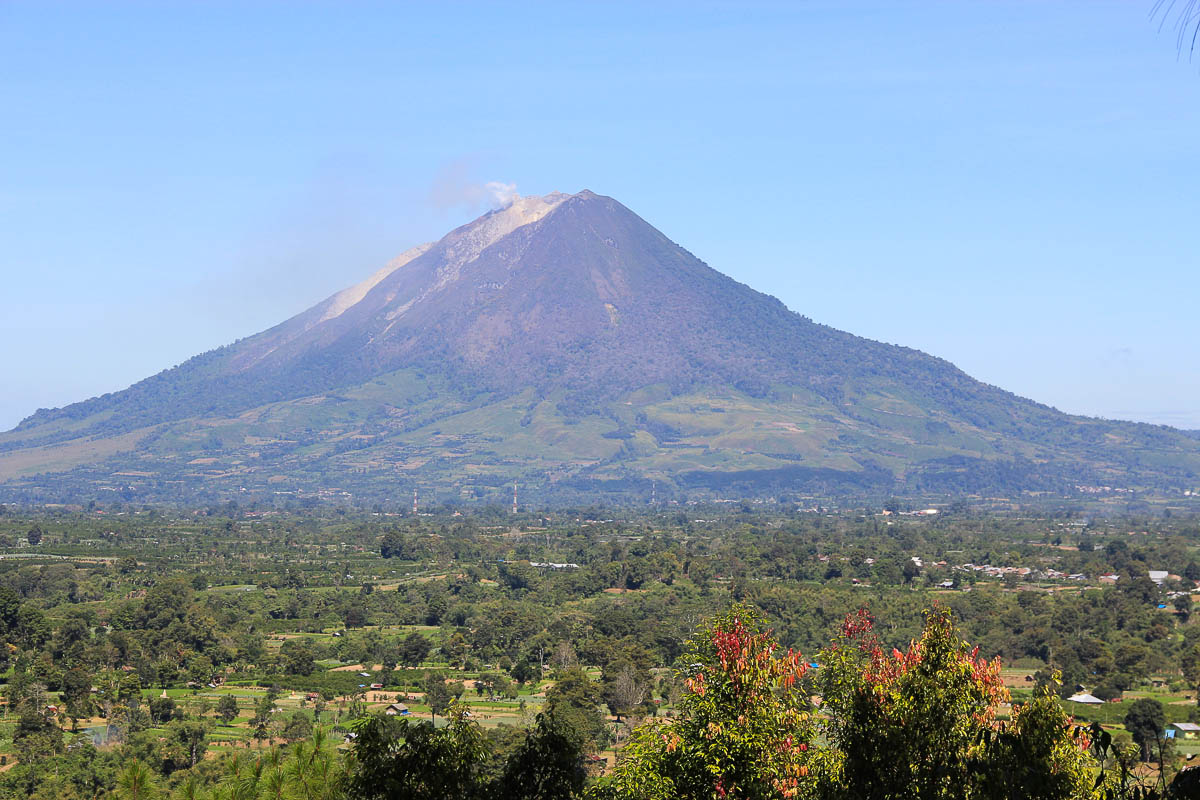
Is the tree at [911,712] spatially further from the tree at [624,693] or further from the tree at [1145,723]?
the tree at [624,693]

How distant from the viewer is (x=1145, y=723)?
48500 mm

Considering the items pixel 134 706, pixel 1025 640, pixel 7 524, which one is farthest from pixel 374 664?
pixel 7 524

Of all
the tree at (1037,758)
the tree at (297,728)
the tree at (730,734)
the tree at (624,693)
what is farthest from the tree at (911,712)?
the tree at (624,693)

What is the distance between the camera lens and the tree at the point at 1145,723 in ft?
156

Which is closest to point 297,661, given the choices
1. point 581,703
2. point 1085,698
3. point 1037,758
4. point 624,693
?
point 581,703

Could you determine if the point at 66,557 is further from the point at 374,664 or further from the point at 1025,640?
the point at 1025,640

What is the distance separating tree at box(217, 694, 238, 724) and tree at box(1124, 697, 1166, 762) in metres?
35.8

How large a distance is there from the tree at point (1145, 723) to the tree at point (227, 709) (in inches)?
1411

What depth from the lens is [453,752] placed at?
50.7 ft

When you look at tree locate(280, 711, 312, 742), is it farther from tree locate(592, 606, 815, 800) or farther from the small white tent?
tree locate(592, 606, 815, 800)

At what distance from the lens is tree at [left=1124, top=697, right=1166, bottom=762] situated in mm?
47438

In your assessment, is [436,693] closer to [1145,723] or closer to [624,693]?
[624,693]

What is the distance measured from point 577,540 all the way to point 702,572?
3206 cm

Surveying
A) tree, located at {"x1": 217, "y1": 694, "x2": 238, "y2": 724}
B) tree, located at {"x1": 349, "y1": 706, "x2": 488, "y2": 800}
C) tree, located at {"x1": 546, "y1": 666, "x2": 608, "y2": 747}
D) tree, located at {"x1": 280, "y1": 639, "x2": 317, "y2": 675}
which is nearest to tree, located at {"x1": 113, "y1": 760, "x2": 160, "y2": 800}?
tree, located at {"x1": 349, "y1": 706, "x2": 488, "y2": 800}
